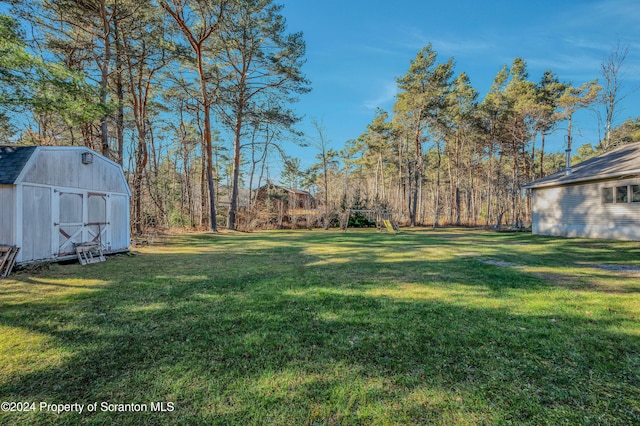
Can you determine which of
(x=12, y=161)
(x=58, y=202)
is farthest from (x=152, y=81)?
(x=58, y=202)

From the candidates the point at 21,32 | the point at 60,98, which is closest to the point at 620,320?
the point at 60,98

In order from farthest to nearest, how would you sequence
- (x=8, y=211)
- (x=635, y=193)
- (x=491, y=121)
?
1. (x=491, y=121)
2. (x=635, y=193)
3. (x=8, y=211)

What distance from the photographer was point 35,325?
2.89 meters

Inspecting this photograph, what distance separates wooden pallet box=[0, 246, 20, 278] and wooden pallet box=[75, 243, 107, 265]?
1.27 meters

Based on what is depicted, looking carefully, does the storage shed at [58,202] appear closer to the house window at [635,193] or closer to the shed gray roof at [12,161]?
the shed gray roof at [12,161]

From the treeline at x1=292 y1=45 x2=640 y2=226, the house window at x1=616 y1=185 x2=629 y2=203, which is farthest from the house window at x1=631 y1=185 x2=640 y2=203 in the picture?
the treeline at x1=292 y1=45 x2=640 y2=226

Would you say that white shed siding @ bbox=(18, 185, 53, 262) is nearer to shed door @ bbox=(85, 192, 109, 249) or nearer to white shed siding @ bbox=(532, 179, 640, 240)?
shed door @ bbox=(85, 192, 109, 249)

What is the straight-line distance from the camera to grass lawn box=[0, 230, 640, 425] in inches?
63.9

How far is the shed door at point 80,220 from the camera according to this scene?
668 cm

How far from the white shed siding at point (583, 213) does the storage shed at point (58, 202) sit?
678 inches

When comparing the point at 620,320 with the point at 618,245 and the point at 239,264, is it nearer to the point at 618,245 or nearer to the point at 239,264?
the point at 239,264

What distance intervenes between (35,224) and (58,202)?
742 millimetres

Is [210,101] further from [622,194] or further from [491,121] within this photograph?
[491,121]

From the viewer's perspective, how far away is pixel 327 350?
2322mm
